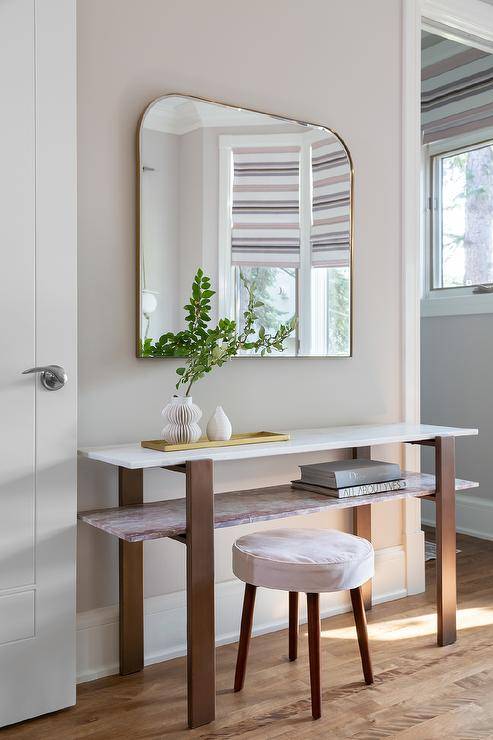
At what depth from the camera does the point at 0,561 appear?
188cm

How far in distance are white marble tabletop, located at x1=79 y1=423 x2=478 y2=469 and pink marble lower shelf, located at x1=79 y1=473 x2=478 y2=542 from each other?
6.2 inches

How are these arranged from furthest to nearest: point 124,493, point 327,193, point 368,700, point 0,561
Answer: point 327,193, point 124,493, point 368,700, point 0,561

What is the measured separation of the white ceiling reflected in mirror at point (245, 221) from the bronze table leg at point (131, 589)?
0.41m

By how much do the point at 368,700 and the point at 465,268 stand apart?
2.72 meters

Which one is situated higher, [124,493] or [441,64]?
[441,64]

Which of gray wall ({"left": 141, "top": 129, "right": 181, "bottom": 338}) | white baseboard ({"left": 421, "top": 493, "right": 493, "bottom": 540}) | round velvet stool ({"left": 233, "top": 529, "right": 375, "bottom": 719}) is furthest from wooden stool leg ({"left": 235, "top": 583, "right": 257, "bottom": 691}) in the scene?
white baseboard ({"left": 421, "top": 493, "right": 493, "bottom": 540})

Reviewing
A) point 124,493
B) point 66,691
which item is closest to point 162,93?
point 124,493

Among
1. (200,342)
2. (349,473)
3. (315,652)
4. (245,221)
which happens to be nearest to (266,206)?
(245,221)

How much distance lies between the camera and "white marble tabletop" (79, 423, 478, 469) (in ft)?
6.11

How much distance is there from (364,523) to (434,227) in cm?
216

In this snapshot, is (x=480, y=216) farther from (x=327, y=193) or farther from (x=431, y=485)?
(x=431, y=485)

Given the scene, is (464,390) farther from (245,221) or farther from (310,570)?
(310,570)

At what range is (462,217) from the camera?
4.10 meters

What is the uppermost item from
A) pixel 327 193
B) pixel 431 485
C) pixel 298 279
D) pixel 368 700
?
pixel 327 193
